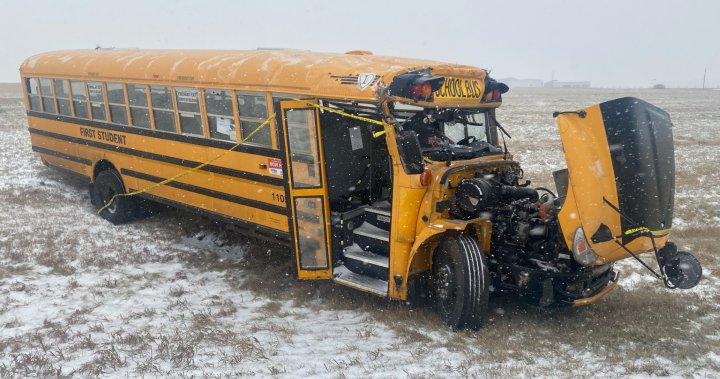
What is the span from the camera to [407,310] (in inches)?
220

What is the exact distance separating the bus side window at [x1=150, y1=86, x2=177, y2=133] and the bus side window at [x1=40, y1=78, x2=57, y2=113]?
3.11 m

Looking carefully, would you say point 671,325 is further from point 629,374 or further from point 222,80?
point 222,80

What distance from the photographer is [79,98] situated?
8.98 metres

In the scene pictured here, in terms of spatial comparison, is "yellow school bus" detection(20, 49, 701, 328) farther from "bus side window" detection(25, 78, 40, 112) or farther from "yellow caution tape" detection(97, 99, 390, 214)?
"bus side window" detection(25, 78, 40, 112)

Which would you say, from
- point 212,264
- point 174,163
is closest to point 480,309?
point 212,264

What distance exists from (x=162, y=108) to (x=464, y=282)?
4.67 m

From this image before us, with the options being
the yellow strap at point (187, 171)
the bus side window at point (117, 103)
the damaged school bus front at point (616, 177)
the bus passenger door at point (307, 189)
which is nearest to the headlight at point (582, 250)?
the damaged school bus front at point (616, 177)

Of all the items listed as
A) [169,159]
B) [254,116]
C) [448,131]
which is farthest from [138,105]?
[448,131]

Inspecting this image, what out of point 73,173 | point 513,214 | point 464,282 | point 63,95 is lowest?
point 464,282

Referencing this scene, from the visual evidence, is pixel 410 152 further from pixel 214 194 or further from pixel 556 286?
pixel 214 194

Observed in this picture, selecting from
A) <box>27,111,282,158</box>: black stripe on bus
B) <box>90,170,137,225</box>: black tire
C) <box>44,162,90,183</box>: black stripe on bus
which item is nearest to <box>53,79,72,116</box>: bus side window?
<box>27,111,282,158</box>: black stripe on bus

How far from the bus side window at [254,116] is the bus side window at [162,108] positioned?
1.38 meters

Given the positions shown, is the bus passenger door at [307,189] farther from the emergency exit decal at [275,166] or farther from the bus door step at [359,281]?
the emergency exit decal at [275,166]

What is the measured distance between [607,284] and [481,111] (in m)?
2.16
